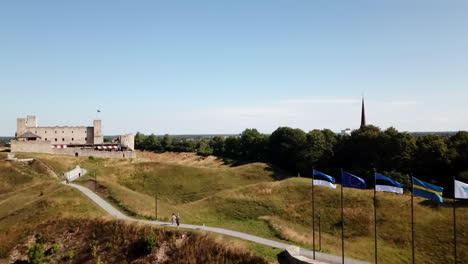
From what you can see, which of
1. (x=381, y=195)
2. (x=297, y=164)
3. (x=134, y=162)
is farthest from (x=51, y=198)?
(x=297, y=164)

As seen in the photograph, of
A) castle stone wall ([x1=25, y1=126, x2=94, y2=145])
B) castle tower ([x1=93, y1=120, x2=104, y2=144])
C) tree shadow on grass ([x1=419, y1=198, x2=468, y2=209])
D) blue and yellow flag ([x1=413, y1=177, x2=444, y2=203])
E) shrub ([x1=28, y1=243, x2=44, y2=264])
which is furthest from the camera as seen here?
castle tower ([x1=93, y1=120, x2=104, y2=144])

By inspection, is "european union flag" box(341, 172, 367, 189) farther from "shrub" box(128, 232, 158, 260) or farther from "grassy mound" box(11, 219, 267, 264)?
"shrub" box(128, 232, 158, 260)

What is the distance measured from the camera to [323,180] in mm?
33750

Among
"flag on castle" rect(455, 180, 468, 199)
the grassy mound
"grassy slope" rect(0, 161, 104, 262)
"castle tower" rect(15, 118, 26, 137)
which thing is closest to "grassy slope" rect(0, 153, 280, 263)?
"grassy slope" rect(0, 161, 104, 262)

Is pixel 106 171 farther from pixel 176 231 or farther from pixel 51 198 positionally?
pixel 176 231

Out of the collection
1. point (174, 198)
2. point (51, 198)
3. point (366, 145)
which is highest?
point (366, 145)

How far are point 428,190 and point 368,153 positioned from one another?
2567 inches

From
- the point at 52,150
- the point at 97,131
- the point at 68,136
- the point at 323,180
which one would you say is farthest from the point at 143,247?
the point at 68,136

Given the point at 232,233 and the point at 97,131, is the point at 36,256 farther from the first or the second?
the point at 97,131

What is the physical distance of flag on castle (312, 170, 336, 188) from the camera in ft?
108

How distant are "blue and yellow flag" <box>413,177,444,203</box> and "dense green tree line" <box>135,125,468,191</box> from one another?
150ft

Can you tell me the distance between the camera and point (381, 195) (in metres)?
58.0

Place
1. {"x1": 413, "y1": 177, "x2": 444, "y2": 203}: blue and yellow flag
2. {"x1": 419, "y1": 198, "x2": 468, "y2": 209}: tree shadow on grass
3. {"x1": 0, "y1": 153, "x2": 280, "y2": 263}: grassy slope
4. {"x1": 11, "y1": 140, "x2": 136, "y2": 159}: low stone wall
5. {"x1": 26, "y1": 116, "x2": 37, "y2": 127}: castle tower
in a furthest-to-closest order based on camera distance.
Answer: {"x1": 26, "y1": 116, "x2": 37, "y2": 127}: castle tower → {"x1": 11, "y1": 140, "x2": 136, "y2": 159}: low stone wall → {"x1": 419, "y1": 198, "x2": 468, "y2": 209}: tree shadow on grass → {"x1": 0, "y1": 153, "x2": 280, "y2": 263}: grassy slope → {"x1": 413, "y1": 177, "x2": 444, "y2": 203}: blue and yellow flag

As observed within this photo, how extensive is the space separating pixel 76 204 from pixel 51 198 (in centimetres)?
512
